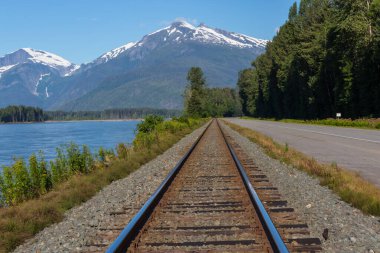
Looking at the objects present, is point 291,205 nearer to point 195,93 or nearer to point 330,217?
point 330,217

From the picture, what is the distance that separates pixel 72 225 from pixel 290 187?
5592 mm

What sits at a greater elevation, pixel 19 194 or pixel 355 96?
pixel 355 96

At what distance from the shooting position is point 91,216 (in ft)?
26.2

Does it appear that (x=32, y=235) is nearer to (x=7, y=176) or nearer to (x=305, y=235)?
(x=305, y=235)

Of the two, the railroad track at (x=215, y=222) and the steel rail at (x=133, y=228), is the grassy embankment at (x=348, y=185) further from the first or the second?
the steel rail at (x=133, y=228)

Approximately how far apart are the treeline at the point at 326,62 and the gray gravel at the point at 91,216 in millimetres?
43885

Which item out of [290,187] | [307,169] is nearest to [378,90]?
[307,169]

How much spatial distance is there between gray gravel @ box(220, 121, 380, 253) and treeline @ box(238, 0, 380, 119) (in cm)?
4234

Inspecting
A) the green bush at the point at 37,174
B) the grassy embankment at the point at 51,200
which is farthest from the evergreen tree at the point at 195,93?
the grassy embankment at the point at 51,200

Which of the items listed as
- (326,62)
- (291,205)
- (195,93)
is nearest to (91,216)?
(291,205)

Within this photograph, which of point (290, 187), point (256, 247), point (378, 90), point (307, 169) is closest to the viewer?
point (256, 247)

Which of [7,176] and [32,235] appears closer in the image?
[32,235]

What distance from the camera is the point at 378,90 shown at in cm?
5053

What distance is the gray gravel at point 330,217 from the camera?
19.7 ft
